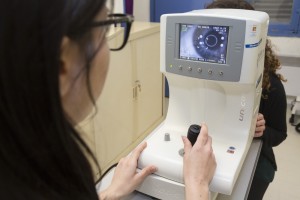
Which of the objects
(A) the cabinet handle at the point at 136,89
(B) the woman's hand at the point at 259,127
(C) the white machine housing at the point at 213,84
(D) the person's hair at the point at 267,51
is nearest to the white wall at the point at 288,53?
(A) the cabinet handle at the point at 136,89

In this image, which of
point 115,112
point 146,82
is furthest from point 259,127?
point 146,82

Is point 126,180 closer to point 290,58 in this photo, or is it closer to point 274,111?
point 274,111

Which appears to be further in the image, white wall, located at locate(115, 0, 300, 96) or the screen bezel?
white wall, located at locate(115, 0, 300, 96)

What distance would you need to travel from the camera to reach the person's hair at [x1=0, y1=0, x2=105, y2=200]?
1.31 feet

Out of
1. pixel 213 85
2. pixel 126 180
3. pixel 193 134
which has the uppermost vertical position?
pixel 213 85

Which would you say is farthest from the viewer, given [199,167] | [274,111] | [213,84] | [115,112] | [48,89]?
[115,112]

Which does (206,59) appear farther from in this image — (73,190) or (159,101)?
(159,101)

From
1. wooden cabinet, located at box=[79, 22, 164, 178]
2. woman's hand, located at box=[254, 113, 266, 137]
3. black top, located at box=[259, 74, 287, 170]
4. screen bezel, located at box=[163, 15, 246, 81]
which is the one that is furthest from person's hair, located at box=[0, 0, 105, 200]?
wooden cabinet, located at box=[79, 22, 164, 178]

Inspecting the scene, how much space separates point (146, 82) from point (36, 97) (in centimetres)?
211

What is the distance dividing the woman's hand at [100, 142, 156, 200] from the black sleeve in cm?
56

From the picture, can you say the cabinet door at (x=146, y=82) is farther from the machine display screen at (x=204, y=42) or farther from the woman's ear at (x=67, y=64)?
the woman's ear at (x=67, y=64)

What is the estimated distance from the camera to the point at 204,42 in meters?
0.89

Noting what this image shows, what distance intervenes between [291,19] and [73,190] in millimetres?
2979

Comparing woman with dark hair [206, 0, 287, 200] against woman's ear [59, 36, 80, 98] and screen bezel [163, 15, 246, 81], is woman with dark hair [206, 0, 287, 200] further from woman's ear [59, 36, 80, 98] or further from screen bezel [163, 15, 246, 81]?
woman's ear [59, 36, 80, 98]
